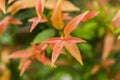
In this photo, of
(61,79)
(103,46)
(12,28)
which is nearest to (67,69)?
(61,79)

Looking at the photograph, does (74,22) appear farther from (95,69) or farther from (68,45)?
(95,69)

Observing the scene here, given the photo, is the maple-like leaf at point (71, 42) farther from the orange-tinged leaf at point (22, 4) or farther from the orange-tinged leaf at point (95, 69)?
the orange-tinged leaf at point (95, 69)

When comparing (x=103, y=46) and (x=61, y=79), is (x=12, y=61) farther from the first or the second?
(x=103, y=46)

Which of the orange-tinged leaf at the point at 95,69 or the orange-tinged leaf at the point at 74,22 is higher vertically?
the orange-tinged leaf at the point at 74,22

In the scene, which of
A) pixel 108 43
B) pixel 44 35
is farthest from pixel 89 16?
pixel 108 43

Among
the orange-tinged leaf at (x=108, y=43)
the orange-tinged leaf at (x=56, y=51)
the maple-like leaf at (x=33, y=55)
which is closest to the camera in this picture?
the orange-tinged leaf at (x=56, y=51)

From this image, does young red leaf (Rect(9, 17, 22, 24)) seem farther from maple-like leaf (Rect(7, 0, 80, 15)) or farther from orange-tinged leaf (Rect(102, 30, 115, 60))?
orange-tinged leaf (Rect(102, 30, 115, 60))

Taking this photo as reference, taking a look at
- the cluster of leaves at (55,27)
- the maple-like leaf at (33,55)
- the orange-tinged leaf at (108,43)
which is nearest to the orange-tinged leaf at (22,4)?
the cluster of leaves at (55,27)

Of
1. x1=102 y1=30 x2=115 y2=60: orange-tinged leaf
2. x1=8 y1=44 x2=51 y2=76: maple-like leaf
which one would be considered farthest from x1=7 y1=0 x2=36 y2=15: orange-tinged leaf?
x1=102 y1=30 x2=115 y2=60: orange-tinged leaf
